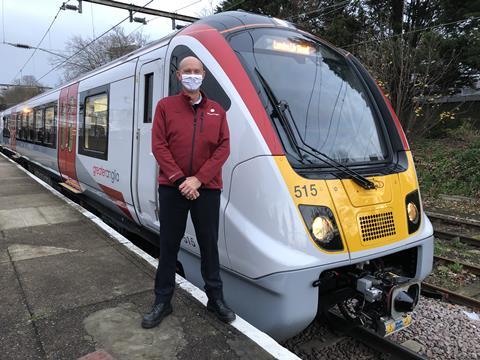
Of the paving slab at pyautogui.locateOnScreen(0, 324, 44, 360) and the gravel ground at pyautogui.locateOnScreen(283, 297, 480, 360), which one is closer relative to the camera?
the paving slab at pyautogui.locateOnScreen(0, 324, 44, 360)

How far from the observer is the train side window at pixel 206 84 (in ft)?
11.7

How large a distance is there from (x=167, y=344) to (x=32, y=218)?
4726mm

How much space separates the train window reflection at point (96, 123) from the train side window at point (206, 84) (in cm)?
222

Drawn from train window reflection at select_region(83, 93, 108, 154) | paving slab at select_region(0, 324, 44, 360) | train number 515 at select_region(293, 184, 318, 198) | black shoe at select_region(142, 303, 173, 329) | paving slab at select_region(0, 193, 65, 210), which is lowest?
paving slab at select_region(0, 193, 65, 210)

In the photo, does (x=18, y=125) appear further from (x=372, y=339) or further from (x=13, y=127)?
(x=372, y=339)

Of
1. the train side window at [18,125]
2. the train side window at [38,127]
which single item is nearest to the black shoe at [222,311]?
the train side window at [38,127]

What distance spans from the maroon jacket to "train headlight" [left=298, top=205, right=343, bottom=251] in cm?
74

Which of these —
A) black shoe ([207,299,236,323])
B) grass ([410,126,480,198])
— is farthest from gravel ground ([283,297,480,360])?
grass ([410,126,480,198])

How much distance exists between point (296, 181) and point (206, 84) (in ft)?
4.01

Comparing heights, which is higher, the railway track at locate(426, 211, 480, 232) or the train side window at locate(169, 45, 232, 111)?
the train side window at locate(169, 45, 232, 111)

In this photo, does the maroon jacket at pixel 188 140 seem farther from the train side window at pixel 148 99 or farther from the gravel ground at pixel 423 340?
the gravel ground at pixel 423 340

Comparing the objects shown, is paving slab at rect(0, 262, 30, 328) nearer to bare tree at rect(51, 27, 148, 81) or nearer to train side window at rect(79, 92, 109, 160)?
train side window at rect(79, 92, 109, 160)

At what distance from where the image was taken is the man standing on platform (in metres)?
2.91

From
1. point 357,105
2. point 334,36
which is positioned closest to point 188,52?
point 357,105
